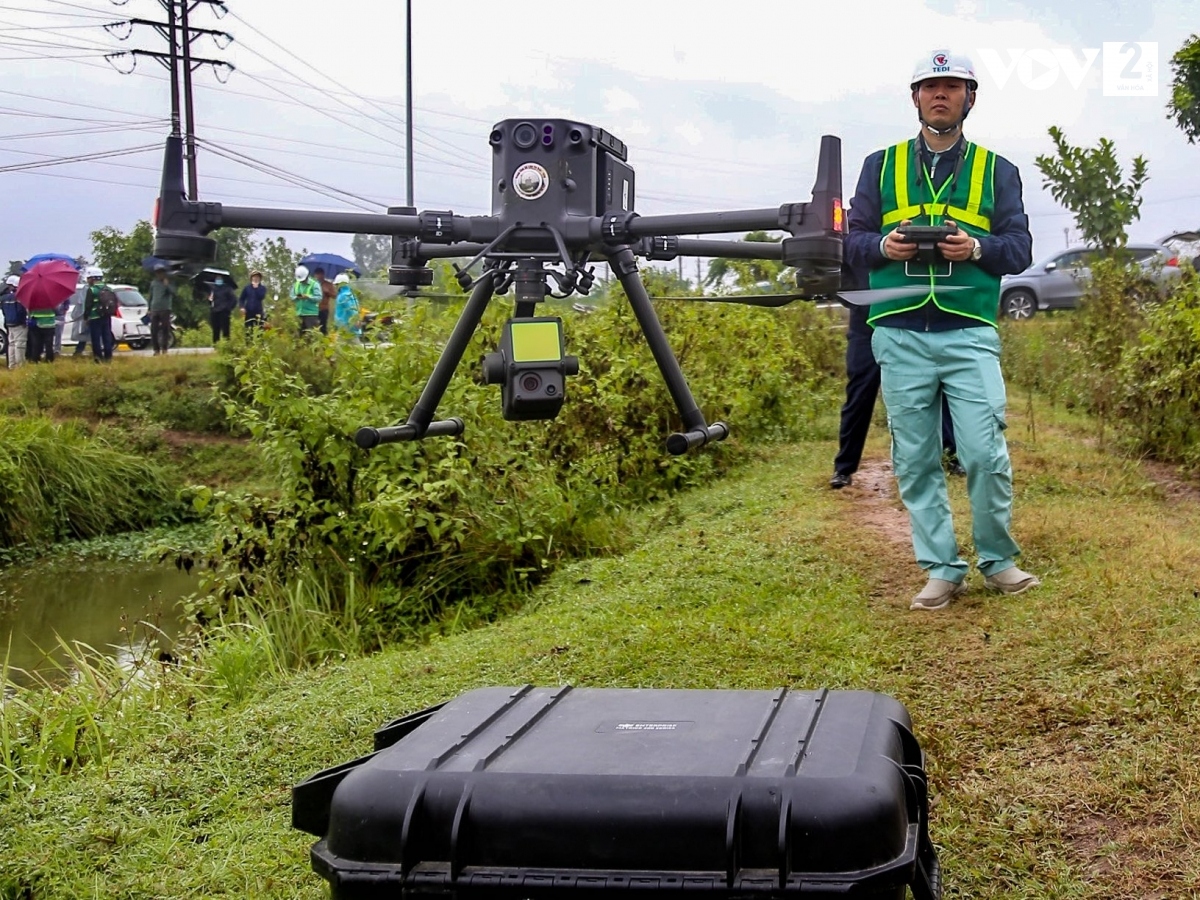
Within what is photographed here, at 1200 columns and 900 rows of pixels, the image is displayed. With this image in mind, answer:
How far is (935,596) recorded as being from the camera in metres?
5.28

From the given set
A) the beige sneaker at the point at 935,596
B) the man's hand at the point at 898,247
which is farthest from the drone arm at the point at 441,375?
the beige sneaker at the point at 935,596

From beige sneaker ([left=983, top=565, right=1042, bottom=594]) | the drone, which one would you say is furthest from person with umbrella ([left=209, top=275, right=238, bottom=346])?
the drone

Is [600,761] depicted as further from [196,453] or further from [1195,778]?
[196,453]

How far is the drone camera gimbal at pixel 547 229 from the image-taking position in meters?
2.91

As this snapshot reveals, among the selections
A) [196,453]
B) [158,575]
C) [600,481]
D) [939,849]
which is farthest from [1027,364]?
[939,849]

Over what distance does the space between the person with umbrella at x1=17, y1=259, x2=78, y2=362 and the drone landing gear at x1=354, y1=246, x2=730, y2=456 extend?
17.4 metres

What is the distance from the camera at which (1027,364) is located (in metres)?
14.2

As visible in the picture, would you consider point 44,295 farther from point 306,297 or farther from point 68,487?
point 306,297

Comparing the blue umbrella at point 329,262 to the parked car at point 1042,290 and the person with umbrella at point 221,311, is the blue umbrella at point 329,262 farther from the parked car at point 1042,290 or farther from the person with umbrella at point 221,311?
the parked car at point 1042,290

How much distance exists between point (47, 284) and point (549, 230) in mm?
18110

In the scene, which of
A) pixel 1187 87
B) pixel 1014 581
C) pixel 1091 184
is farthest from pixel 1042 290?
pixel 1014 581

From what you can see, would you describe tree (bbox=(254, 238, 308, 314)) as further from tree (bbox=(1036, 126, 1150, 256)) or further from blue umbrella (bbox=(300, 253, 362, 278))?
tree (bbox=(1036, 126, 1150, 256))

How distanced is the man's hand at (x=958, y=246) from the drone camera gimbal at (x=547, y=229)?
6.08 ft

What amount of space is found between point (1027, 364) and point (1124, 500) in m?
7.38
